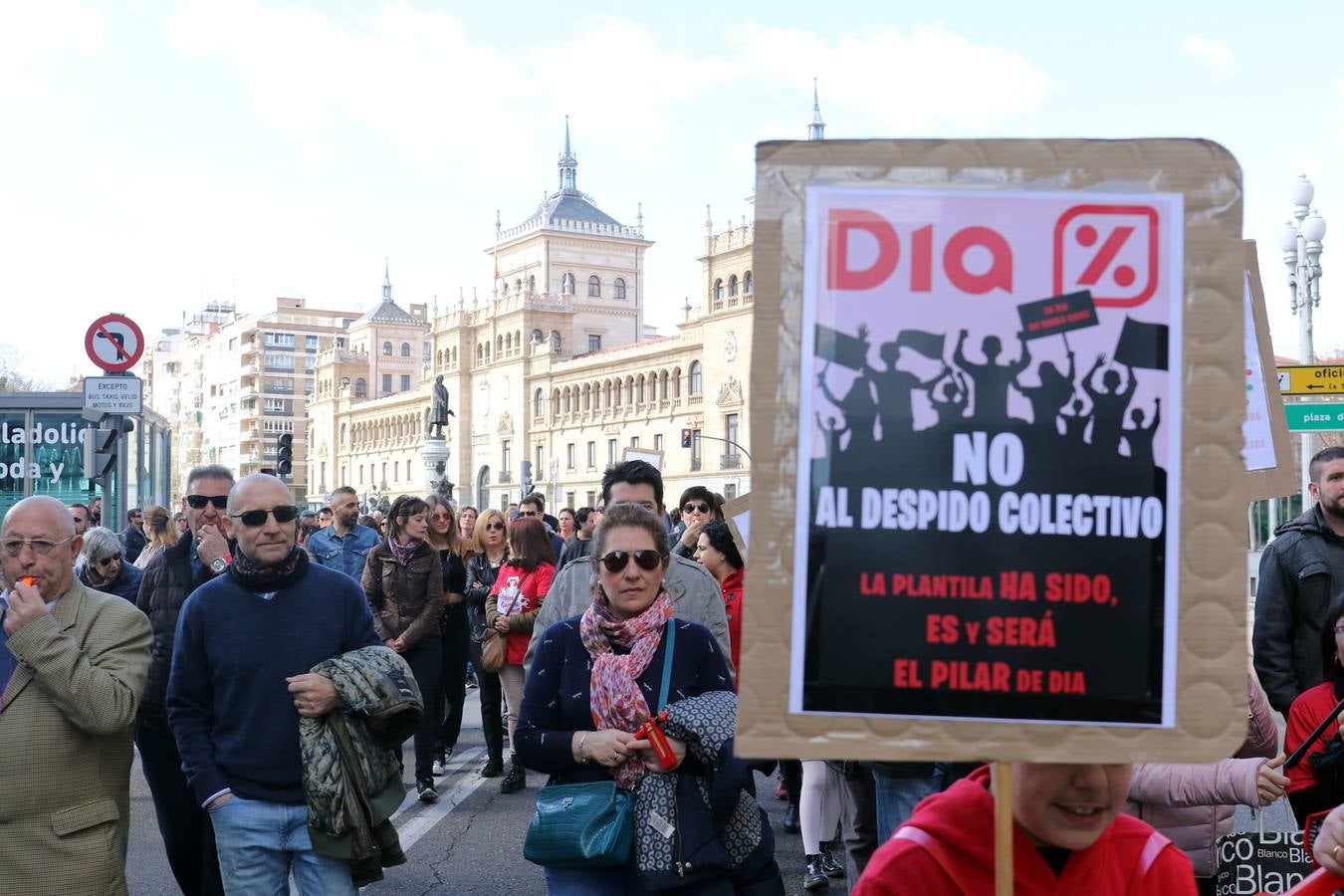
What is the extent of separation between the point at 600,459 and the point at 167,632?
7139 centimetres

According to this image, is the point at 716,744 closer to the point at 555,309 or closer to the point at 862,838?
the point at 862,838

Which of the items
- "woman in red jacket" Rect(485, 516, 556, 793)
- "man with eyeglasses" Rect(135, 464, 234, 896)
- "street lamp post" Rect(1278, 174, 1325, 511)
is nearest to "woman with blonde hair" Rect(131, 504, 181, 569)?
"woman in red jacket" Rect(485, 516, 556, 793)

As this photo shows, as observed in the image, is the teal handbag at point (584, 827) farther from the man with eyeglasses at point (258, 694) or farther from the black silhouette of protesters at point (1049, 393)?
the black silhouette of protesters at point (1049, 393)

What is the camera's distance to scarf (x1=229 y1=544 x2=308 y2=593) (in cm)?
417

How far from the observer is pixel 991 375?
2027 mm

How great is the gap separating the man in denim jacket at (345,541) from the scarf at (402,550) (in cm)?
128

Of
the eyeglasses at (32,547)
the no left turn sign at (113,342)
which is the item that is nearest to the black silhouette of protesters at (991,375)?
the eyeglasses at (32,547)

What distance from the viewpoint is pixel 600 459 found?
76.8m

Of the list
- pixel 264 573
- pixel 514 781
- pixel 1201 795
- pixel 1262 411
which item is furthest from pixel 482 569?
pixel 1201 795

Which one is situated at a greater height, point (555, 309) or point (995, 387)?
point (555, 309)

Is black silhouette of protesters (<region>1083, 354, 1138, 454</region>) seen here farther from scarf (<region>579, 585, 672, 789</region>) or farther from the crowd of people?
scarf (<region>579, 585, 672, 789</region>)

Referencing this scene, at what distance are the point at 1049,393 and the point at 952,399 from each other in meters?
0.14

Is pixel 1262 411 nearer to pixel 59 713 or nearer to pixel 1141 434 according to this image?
pixel 1141 434

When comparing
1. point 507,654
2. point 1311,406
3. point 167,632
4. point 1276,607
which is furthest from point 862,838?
point 1311,406
